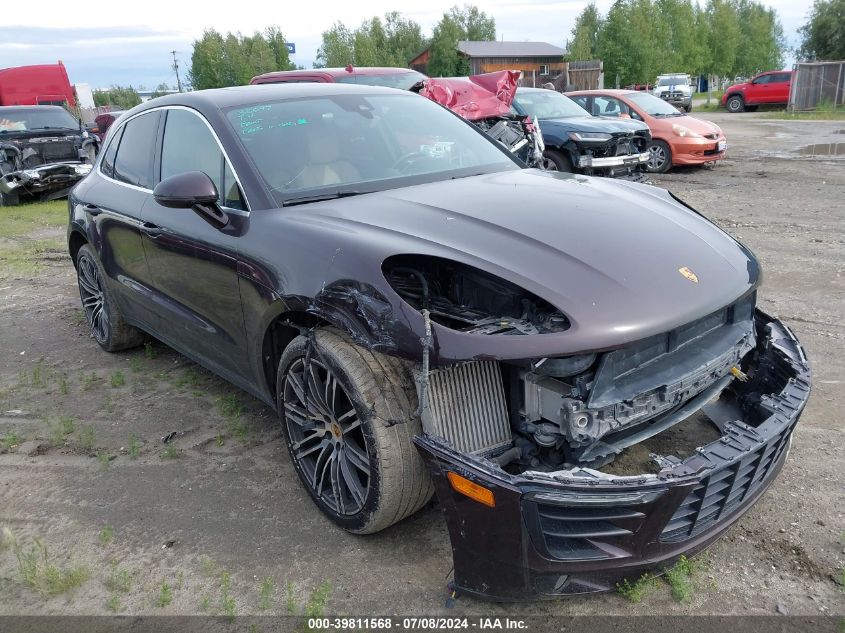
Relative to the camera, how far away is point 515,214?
277 centimetres

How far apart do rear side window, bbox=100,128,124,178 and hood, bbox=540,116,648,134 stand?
308 inches

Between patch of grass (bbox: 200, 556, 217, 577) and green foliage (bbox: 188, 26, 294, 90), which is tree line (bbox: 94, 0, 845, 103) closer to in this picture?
green foliage (bbox: 188, 26, 294, 90)

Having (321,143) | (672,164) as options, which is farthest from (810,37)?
(321,143)

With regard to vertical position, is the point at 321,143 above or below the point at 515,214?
above

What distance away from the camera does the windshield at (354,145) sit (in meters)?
3.22

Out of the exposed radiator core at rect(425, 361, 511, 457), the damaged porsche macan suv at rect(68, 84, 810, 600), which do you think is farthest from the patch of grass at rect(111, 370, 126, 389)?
the exposed radiator core at rect(425, 361, 511, 457)

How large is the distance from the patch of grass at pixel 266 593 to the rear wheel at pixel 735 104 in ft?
108

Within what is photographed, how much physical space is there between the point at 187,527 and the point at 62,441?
1.33m

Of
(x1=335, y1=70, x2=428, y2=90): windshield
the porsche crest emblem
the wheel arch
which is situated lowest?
the wheel arch

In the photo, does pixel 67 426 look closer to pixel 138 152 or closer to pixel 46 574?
pixel 46 574

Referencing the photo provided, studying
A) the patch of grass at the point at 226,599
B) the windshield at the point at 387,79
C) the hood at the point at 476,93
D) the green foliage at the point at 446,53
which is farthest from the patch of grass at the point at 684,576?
the green foliage at the point at 446,53

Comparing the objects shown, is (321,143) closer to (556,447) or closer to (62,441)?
(556,447)

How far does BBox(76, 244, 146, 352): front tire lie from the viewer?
4.79m

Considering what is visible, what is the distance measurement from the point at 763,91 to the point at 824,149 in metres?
16.5
